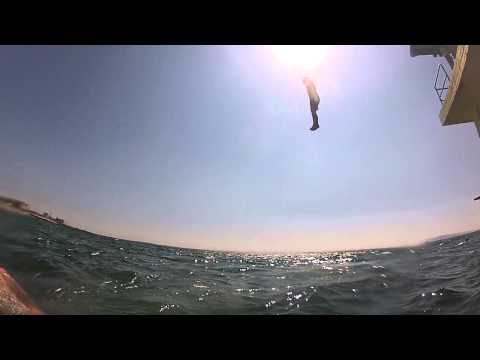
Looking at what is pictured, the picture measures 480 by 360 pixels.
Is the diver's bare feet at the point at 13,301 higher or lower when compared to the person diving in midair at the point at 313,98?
lower

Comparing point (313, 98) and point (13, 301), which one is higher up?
point (313, 98)

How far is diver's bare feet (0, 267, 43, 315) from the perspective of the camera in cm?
558

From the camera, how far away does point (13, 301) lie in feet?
20.2

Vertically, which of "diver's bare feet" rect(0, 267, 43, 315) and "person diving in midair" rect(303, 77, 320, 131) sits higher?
"person diving in midair" rect(303, 77, 320, 131)

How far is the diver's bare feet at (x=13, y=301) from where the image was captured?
558 cm

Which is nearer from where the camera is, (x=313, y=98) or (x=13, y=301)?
(x=313, y=98)
